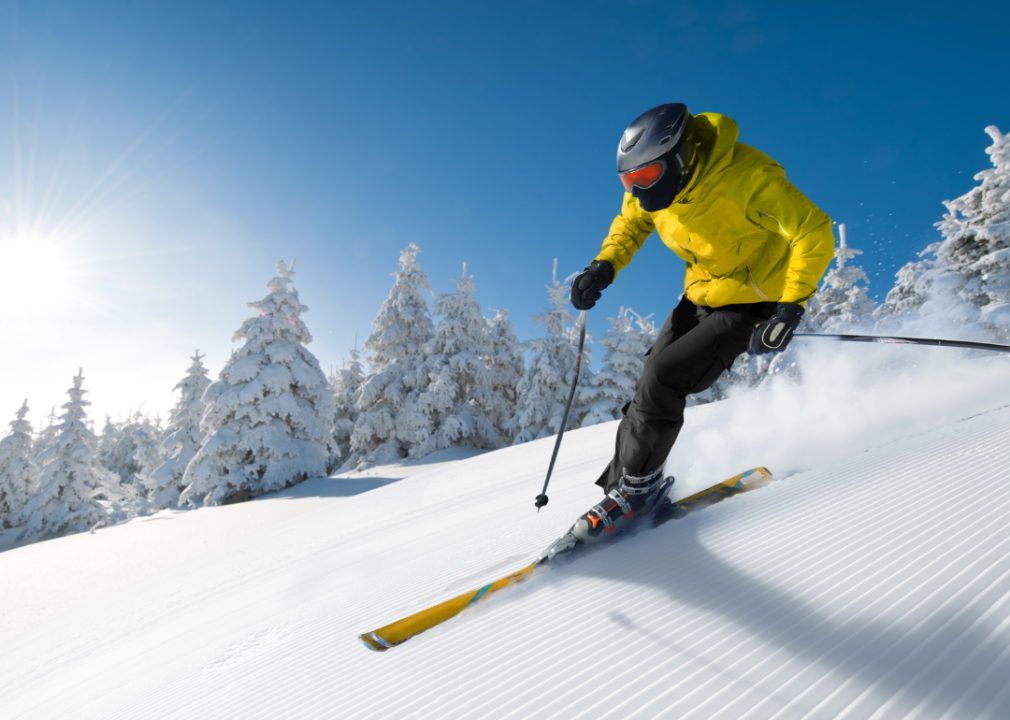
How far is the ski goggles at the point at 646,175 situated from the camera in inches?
81.0

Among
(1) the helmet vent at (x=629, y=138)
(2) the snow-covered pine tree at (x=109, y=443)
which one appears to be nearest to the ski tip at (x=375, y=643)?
(1) the helmet vent at (x=629, y=138)

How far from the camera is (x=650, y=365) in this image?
2293 mm

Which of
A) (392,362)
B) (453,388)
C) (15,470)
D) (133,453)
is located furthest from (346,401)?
(133,453)

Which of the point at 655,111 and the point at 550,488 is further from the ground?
the point at 655,111

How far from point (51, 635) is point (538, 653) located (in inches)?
215

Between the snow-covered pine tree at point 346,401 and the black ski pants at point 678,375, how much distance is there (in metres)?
21.9

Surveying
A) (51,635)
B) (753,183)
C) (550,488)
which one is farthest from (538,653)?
(51,635)

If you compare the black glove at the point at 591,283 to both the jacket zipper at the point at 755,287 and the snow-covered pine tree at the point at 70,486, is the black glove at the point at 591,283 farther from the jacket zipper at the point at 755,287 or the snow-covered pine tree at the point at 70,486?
the snow-covered pine tree at the point at 70,486

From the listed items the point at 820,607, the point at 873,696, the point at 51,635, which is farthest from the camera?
the point at 51,635

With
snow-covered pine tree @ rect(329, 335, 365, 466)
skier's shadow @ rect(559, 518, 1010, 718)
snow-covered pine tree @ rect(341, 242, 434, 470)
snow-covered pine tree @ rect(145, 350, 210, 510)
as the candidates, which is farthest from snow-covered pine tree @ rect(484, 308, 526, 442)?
skier's shadow @ rect(559, 518, 1010, 718)

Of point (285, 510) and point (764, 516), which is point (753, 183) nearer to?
point (764, 516)

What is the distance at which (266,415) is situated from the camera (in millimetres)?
13797

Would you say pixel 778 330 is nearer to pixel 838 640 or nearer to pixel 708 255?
pixel 708 255

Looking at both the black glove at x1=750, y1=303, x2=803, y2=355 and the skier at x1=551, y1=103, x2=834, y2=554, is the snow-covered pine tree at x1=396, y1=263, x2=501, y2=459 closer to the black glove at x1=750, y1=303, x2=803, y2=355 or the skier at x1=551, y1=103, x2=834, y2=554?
the skier at x1=551, y1=103, x2=834, y2=554
